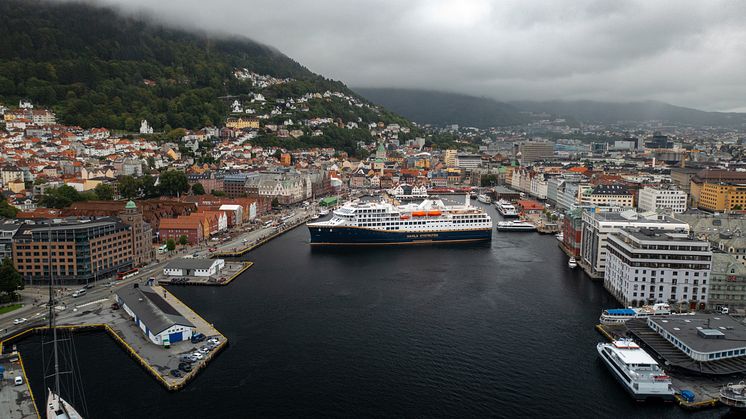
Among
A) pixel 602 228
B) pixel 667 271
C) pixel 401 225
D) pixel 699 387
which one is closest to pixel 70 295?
pixel 401 225

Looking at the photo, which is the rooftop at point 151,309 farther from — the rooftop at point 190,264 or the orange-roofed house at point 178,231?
the orange-roofed house at point 178,231

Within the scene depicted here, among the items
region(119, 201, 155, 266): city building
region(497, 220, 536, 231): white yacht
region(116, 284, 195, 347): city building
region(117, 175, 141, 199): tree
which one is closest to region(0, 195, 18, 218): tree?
region(117, 175, 141, 199): tree

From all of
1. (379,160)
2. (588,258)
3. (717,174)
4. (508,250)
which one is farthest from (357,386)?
(379,160)

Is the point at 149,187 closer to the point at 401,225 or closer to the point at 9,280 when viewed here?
the point at 401,225

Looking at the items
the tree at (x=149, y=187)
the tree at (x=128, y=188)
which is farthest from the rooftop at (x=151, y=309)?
the tree at (x=149, y=187)

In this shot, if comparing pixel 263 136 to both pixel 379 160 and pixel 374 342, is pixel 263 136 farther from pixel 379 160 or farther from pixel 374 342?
pixel 374 342

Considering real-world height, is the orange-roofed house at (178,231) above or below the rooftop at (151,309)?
above

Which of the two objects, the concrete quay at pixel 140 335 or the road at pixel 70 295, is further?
the road at pixel 70 295
